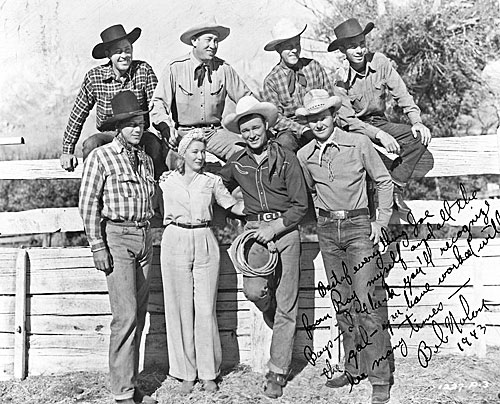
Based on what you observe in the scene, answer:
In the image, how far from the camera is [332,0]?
15.8 meters

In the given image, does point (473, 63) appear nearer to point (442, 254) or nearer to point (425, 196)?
point (425, 196)

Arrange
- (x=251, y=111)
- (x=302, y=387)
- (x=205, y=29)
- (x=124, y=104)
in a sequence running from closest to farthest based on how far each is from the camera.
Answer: (x=124, y=104) < (x=251, y=111) < (x=302, y=387) < (x=205, y=29)

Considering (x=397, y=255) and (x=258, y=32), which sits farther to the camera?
(x=258, y=32)

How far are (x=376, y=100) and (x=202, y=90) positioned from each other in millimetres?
1626

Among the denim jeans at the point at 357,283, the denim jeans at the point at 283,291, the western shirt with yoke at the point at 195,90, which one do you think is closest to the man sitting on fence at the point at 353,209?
the denim jeans at the point at 357,283

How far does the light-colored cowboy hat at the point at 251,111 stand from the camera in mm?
5051

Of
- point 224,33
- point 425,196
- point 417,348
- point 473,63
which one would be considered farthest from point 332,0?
point 417,348

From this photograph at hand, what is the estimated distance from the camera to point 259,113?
5.14 m

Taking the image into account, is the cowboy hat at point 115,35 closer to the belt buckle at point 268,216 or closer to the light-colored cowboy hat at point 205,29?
the light-colored cowboy hat at point 205,29

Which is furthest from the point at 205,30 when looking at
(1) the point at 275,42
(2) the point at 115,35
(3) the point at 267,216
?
(3) the point at 267,216

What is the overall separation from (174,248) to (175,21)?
12931 millimetres

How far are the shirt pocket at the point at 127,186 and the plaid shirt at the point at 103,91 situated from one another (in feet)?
3.69

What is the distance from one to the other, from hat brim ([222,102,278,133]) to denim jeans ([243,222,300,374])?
2.72 feet

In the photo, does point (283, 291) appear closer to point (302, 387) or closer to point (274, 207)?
point (274, 207)
